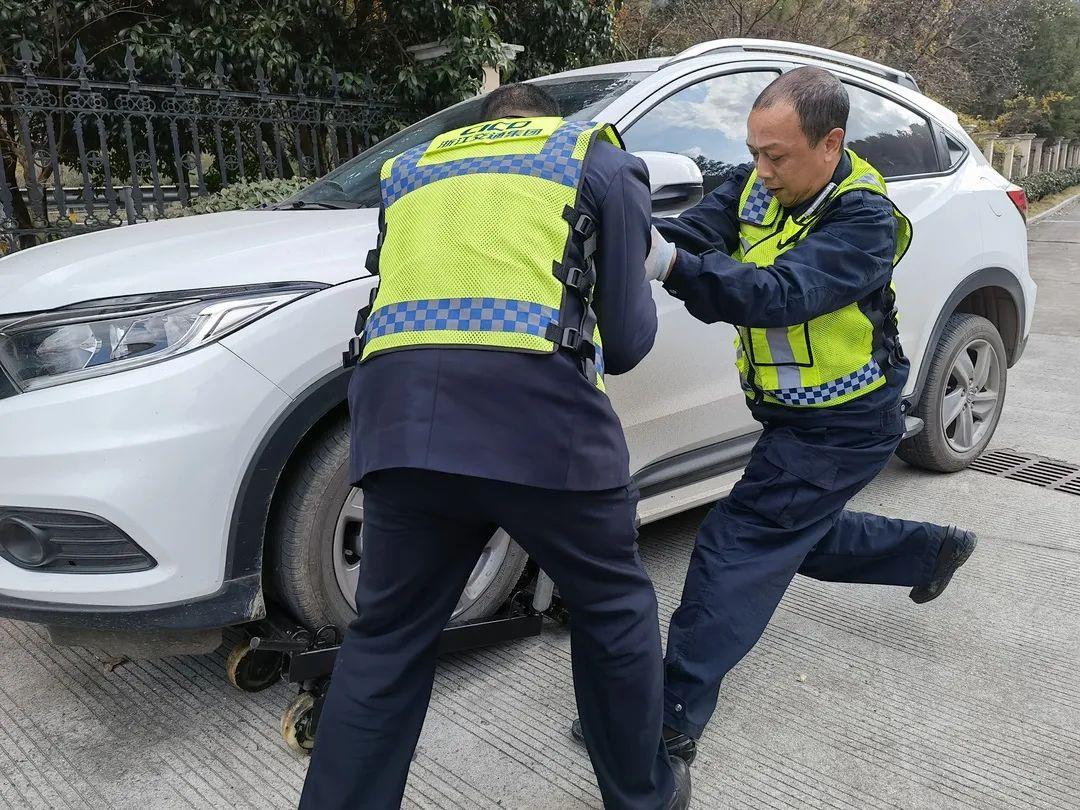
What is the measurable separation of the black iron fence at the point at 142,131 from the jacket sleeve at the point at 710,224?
160 inches

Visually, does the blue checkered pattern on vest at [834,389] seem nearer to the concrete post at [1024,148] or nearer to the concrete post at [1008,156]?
the concrete post at [1008,156]

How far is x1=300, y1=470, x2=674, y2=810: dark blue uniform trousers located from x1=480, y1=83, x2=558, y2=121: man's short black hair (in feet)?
2.64

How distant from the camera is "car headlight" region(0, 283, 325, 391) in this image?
2.21 meters

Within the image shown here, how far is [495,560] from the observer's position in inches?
112

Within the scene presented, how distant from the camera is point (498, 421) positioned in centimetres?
169

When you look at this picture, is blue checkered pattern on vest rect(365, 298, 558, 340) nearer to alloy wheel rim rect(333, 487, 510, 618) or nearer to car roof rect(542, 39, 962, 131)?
alloy wheel rim rect(333, 487, 510, 618)

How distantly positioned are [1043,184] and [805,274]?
87.9ft

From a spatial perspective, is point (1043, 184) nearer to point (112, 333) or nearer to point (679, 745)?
point (679, 745)

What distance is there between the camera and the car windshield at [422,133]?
10.2 feet

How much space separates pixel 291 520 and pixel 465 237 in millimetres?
1067

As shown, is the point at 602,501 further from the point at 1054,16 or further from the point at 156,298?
the point at 1054,16

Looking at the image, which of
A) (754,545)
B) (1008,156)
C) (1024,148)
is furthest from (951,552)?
(1024,148)

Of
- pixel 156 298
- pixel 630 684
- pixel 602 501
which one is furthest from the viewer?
pixel 156 298

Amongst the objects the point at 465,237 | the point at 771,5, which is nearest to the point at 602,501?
the point at 465,237
